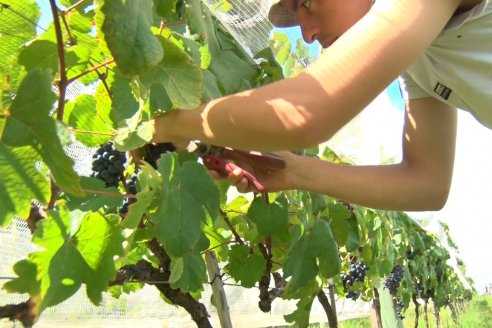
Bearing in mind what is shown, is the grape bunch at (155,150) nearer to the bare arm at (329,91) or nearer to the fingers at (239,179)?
the fingers at (239,179)

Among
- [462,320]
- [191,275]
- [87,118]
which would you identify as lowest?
[462,320]

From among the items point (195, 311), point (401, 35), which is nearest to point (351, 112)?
point (401, 35)

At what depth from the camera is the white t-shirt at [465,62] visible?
981 millimetres

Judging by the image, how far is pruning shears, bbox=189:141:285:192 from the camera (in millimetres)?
1146

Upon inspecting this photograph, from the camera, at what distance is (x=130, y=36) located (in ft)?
2.27

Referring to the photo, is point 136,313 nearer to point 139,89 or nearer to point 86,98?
point 86,98

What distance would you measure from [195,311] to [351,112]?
2.47ft

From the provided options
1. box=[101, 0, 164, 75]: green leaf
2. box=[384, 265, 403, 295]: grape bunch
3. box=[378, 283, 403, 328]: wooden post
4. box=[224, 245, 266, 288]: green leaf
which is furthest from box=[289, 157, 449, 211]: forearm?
box=[378, 283, 403, 328]: wooden post

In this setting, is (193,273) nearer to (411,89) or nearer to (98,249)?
(98,249)

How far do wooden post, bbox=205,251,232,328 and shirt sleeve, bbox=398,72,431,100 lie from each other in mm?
653

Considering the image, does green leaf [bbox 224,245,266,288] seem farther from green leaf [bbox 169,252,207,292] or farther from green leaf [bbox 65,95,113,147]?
green leaf [bbox 65,95,113,147]

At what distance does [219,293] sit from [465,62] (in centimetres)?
84

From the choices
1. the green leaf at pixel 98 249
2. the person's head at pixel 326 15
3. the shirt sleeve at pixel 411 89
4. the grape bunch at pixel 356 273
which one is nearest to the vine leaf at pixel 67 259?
the green leaf at pixel 98 249

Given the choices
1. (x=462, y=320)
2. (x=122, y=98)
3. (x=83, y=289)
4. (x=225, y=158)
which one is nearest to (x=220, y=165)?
(x=225, y=158)
